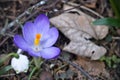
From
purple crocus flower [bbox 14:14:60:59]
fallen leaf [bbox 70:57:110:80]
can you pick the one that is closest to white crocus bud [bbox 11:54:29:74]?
purple crocus flower [bbox 14:14:60:59]

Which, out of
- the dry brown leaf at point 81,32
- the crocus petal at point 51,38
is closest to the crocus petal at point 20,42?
the crocus petal at point 51,38

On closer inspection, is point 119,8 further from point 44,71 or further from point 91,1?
point 44,71

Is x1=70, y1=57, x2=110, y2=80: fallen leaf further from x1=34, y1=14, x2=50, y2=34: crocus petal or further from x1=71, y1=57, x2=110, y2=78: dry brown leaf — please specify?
x1=34, y1=14, x2=50, y2=34: crocus petal

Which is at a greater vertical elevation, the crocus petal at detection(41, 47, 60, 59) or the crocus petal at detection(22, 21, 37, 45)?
the crocus petal at detection(22, 21, 37, 45)

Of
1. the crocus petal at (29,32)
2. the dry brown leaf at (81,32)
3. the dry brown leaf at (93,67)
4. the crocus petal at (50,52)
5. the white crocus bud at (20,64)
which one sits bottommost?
the dry brown leaf at (93,67)

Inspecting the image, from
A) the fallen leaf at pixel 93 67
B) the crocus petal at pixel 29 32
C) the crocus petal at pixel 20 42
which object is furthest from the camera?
the fallen leaf at pixel 93 67

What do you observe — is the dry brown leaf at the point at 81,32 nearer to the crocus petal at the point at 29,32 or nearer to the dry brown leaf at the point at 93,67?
the dry brown leaf at the point at 93,67

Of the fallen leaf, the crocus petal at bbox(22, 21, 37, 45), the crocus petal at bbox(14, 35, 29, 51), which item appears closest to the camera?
the crocus petal at bbox(14, 35, 29, 51)

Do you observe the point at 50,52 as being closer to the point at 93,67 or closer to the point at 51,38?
the point at 51,38
